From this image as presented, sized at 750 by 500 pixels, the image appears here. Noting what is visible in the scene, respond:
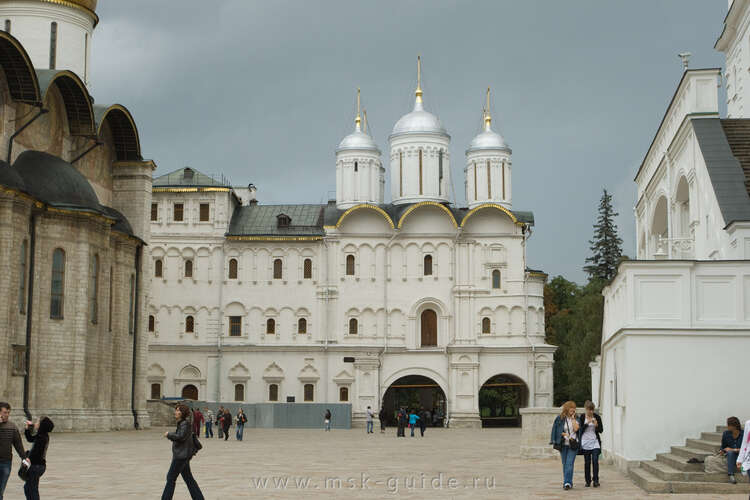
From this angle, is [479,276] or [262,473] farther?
[479,276]

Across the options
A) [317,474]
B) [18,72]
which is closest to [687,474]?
[317,474]

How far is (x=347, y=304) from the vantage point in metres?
51.2

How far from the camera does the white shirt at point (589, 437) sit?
13508 mm

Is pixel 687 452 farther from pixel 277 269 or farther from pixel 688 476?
pixel 277 269

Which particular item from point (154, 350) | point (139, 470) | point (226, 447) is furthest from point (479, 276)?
point (139, 470)

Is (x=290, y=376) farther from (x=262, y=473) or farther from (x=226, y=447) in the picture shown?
(x=262, y=473)

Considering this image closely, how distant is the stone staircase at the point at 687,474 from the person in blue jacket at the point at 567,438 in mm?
870

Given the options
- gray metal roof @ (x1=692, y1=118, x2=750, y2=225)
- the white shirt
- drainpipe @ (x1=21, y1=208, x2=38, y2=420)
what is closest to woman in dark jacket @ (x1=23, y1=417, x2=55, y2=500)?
the white shirt

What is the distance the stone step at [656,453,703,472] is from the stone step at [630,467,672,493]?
284 millimetres

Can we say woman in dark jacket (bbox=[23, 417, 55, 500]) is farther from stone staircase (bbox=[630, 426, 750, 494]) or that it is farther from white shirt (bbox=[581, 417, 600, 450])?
stone staircase (bbox=[630, 426, 750, 494])

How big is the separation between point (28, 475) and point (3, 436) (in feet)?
2.08

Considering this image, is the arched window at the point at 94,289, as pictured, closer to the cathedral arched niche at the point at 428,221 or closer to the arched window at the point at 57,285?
the arched window at the point at 57,285

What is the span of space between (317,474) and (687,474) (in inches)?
252

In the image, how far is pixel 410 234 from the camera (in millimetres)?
51500
